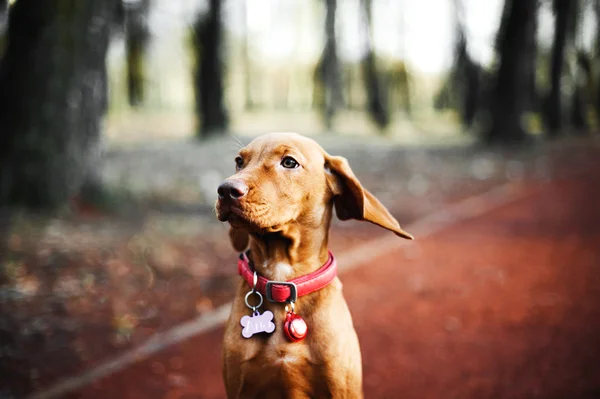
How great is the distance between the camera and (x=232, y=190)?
2.53 metres

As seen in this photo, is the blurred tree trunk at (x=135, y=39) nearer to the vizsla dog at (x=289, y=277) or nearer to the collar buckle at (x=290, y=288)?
the vizsla dog at (x=289, y=277)

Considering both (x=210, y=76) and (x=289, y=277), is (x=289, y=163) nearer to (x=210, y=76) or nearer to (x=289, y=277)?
(x=289, y=277)

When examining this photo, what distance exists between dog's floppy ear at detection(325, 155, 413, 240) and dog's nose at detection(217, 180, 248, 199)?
2.05ft

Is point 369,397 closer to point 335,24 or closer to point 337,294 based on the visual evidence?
point 337,294

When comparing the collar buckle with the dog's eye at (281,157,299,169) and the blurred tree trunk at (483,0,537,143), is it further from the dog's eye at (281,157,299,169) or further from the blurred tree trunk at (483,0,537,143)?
the blurred tree trunk at (483,0,537,143)

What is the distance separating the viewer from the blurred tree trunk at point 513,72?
59.8 ft

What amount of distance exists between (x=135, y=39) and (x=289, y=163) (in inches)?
962

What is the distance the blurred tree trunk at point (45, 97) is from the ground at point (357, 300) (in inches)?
17.8

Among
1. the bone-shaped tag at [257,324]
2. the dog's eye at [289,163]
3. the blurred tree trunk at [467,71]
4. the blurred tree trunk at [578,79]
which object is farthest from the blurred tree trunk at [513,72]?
the bone-shaped tag at [257,324]

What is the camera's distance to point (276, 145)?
2.90m

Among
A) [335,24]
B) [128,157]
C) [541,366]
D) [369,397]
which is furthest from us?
[335,24]

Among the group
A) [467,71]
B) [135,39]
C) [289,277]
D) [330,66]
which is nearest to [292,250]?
[289,277]

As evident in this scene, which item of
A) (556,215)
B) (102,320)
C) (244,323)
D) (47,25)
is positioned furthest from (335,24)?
(244,323)

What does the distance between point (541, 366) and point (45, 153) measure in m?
5.92
